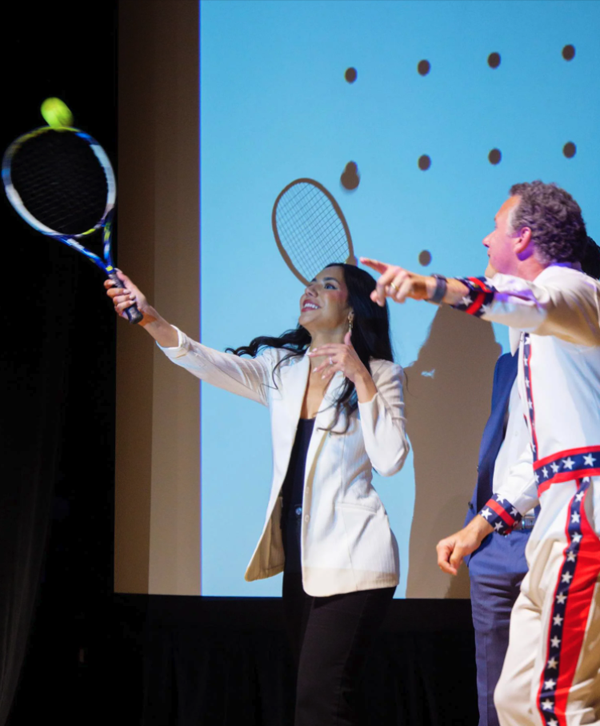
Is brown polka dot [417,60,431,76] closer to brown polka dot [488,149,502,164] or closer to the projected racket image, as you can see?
brown polka dot [488,149,502,164]

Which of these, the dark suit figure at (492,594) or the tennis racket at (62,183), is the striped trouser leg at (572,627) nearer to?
the dark suit figure at (492,594)

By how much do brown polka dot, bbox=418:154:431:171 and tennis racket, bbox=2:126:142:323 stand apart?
4.23ft

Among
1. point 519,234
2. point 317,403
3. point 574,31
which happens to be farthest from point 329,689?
point 574,31

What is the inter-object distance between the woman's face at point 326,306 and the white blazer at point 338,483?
0.16 meters

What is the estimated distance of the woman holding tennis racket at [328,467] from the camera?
6.40 feet

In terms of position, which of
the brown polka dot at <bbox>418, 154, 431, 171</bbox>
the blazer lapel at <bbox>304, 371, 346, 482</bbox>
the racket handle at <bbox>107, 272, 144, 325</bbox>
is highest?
the brown polka dot at <bbox>418, 154, 431, 171</bbox>

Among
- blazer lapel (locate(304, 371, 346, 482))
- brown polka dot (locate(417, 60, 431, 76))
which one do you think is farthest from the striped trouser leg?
brown polka dot (locate(417, 60, 431, 76))

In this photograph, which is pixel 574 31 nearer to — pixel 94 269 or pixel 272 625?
pixel 94 269

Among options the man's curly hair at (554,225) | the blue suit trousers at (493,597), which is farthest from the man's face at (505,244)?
the blue suit trousers at (493,597)

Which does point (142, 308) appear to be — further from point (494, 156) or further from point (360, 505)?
point (494, 156)

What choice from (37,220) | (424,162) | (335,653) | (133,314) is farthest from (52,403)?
(424,162)

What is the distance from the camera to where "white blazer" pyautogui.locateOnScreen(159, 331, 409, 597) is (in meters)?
1.99

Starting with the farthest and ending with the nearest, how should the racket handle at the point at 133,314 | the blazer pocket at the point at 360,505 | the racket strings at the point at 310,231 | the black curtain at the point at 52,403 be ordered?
the racket strings at the point at 310,231
the black curtain at the point at 52,403
the blazer pocket at the point at 360,505
the racket handle at the point at 133,314

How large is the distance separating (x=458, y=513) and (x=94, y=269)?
5.55 feet
